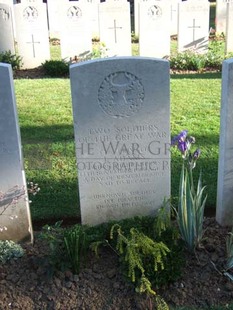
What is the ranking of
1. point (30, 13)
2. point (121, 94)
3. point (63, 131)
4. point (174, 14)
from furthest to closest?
point (174, 14) → point (30, 13) → point (63, 131) → point (121, 94)

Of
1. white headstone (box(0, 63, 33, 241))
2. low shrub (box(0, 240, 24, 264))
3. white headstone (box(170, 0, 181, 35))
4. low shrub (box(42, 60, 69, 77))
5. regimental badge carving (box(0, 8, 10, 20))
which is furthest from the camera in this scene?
white headstone (box(170, 0, 181, 35))

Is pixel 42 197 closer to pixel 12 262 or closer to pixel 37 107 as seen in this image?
pixel 12 262

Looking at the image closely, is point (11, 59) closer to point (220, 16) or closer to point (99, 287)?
point (220, 16)

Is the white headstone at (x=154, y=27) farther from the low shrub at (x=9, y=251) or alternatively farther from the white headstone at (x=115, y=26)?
the low shrub at (x=9, y=251)

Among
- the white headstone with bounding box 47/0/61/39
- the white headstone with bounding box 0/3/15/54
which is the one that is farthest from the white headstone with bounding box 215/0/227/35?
the white headstone with bounding box 0/3/15/54

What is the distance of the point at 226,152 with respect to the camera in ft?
13.5

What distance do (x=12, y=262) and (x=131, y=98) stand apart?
63.6 inches

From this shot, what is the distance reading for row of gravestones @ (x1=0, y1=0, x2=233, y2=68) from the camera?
34.1ft

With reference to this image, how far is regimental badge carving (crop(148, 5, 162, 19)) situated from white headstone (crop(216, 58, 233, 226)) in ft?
22.7

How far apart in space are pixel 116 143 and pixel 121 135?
0.08 m

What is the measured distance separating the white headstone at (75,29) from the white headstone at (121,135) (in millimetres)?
6884

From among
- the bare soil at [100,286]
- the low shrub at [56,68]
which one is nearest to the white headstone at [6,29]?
the low shrub at [56,68]

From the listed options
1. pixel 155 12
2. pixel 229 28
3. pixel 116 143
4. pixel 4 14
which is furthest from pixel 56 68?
pixel 116 143

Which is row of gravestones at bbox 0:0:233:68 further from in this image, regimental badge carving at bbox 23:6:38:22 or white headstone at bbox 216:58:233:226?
white headstone at bbox 216:58:233:226
